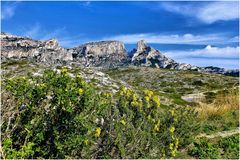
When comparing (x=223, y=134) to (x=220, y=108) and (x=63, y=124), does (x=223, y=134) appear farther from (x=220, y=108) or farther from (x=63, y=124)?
(x=63, y=124)

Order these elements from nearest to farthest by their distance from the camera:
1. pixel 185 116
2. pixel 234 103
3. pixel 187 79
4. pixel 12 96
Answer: pixel 12 96
pixel 185 116
pixel 234 103
pixel 187 79

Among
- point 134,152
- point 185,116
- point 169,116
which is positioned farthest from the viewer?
point 185,116

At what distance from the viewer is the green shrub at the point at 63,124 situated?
22.2 feet

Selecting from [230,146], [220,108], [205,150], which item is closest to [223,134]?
[230,146]

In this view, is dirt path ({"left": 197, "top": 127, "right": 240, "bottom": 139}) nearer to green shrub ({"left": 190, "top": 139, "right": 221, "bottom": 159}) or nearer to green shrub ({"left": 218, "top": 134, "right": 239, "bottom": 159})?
green shrub ({"left": 218, "top": 134, "right": 239, "bottom": 159})

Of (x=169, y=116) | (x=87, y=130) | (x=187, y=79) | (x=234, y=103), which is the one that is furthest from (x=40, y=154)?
(x=187, y=79)

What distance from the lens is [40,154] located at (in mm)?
7086

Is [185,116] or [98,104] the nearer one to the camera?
[98,104]

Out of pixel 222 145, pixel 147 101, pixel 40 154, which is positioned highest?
pixel 147 101

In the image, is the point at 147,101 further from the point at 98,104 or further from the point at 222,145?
the point at 222,145

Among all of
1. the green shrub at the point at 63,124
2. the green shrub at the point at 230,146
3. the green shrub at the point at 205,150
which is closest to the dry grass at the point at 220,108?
the green shrub at the point at 230,146

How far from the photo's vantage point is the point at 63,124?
7.02 m

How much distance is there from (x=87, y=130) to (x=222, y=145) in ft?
19.1

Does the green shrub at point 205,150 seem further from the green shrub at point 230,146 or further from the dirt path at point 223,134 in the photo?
the dirt path at point 223,134
